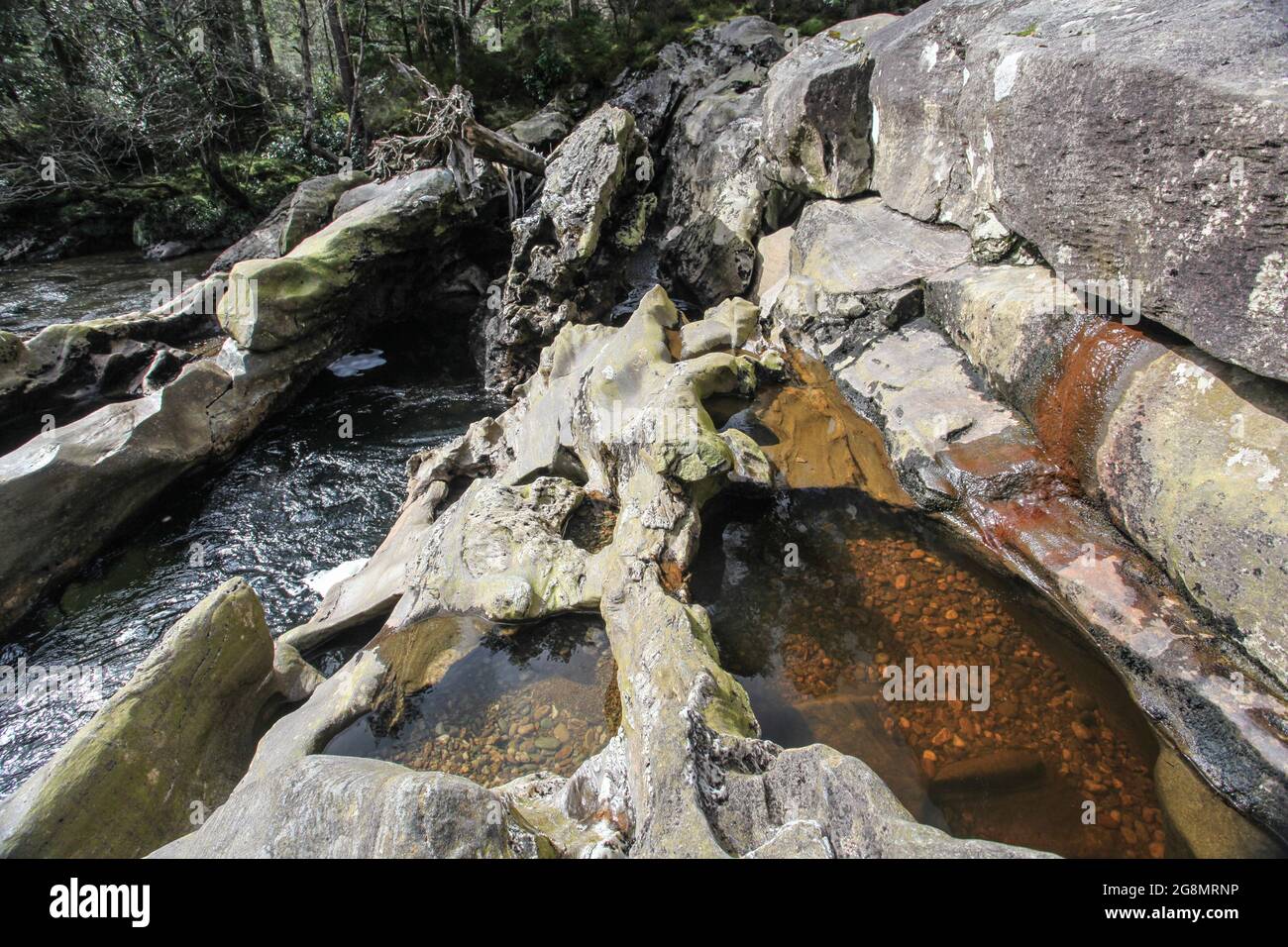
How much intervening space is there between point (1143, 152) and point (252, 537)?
10.3 metres

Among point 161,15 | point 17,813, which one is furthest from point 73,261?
point 17,813

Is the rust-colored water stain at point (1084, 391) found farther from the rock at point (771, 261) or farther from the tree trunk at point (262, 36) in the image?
the tree trunk at point (262, 36)

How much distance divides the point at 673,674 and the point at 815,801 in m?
1.26

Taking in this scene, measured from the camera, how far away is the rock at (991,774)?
377cm

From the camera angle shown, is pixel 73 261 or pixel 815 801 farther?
pixel 73 261

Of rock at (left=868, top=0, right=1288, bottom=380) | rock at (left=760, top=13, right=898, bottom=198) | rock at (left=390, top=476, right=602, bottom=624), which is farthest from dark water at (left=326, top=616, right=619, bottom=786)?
rock at (left=760, top=13, right=898, bottom=198)

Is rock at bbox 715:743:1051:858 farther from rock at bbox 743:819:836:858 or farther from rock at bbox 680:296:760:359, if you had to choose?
rock at bbox 680:296:760:359

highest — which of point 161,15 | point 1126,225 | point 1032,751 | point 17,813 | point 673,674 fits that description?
point 161,15

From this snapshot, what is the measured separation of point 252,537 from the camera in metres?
8.43

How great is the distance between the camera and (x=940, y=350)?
7.17 m

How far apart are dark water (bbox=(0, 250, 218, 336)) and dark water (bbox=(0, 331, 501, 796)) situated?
6.43 m

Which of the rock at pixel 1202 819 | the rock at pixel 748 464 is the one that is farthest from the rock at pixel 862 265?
the rock at pixel 1202 819

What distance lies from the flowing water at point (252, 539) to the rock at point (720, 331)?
4330 millimetres
